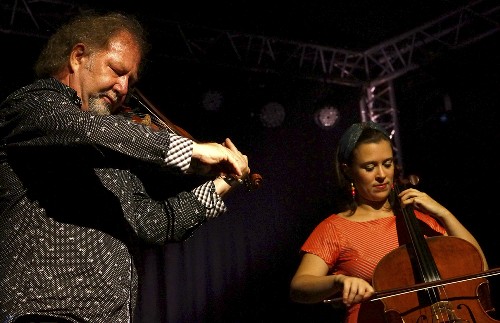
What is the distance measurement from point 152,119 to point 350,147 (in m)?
1.02

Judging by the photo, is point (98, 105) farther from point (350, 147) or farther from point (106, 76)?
point (350, 147)

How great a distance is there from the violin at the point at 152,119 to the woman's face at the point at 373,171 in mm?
865

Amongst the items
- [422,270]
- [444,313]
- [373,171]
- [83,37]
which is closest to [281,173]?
[373,171]

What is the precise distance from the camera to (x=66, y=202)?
Answer: 164 cm

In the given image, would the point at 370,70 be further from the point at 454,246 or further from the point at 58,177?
the point at 58,177

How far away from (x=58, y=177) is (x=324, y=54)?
5.29m

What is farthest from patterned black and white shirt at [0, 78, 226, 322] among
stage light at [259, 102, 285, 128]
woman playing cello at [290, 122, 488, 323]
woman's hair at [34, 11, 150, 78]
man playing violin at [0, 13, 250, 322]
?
stage light at [259, 102, 285, 128]

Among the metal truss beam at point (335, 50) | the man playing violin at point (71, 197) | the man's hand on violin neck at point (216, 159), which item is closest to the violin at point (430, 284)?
the man's hand on violin neck at point (216, 159)

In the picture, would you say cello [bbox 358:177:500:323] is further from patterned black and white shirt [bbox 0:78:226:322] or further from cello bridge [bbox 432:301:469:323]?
patterned black and white shirt [bbox 0:78:226:322]

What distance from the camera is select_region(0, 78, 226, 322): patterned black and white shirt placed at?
1.52 meters

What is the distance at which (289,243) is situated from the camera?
240 inches

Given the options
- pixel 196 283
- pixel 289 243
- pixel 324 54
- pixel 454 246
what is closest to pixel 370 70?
pixel 324 54

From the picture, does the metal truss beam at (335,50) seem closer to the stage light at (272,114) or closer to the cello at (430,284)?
the stage light at (272,114)

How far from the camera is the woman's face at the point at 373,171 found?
2.77m
